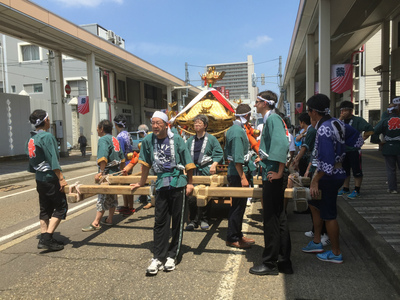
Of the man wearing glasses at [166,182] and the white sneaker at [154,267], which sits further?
the man wearing glasses at [166,182]

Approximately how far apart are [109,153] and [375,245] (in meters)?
4.07

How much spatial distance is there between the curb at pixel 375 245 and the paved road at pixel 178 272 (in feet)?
0.24

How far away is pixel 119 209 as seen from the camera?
6.04m

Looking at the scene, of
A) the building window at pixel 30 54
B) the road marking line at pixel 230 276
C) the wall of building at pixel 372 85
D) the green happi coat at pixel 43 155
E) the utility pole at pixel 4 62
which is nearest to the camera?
the road marking line at pixel 230 276

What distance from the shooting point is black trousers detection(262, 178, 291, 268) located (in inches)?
130

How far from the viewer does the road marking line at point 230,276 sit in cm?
293

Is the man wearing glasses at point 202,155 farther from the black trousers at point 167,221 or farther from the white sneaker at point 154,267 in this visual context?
the white sneaker at point 154,267

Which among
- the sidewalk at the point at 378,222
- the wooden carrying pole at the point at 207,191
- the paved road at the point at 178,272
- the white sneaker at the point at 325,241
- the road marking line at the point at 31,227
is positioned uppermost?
the wooden carrying pole at the point at 207,191

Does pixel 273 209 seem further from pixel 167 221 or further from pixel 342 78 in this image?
pixel 342 78

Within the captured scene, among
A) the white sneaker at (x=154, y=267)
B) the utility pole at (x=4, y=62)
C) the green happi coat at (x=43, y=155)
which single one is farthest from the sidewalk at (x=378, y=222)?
the utility pole at (x=4, y=62)

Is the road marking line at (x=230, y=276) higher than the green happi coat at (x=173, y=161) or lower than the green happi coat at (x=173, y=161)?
lower

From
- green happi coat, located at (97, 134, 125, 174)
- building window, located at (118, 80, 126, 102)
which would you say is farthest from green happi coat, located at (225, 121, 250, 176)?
building window, located at (118, 80, 126, 102)

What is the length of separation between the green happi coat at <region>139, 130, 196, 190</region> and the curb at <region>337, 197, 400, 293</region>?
7.63 ft

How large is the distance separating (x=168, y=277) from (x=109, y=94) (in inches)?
959
